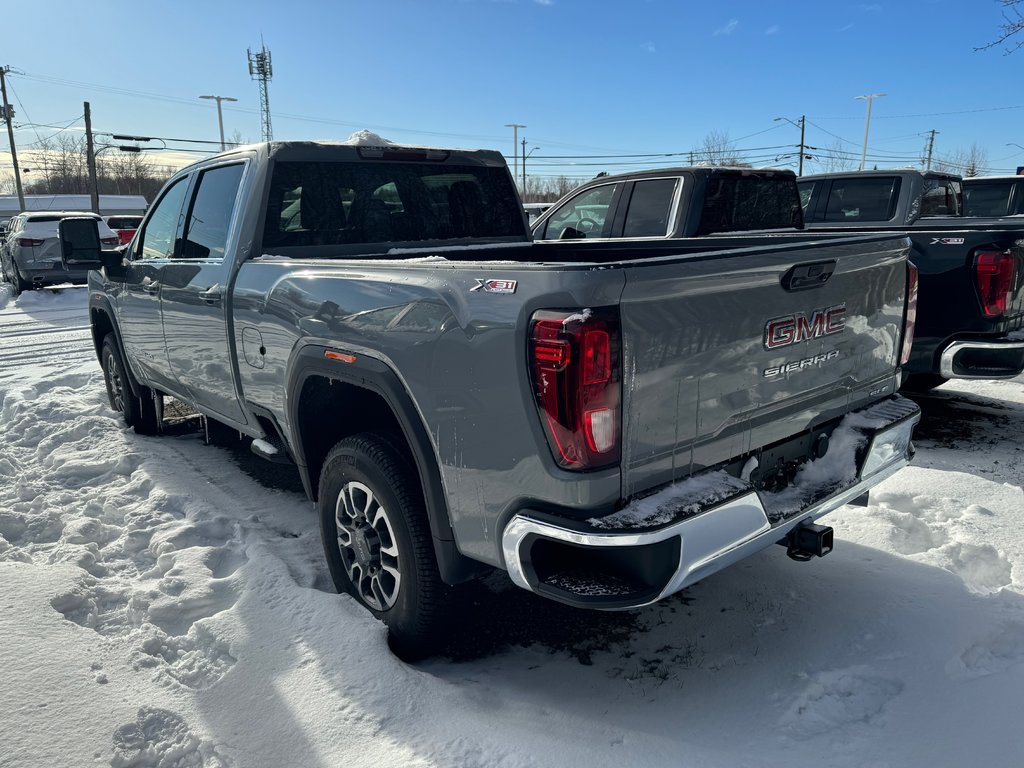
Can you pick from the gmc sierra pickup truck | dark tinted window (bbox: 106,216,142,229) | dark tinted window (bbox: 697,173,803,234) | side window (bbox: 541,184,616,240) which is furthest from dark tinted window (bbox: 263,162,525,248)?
dark tinted window (bbox: 106,216,142,229)

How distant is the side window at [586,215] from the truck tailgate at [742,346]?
4232 millimetres

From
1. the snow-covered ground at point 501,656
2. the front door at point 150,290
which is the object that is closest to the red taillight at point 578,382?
the snow-covered ground at point 501,656

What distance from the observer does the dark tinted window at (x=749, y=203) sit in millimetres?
6543

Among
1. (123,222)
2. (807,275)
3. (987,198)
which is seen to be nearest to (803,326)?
(807,275)

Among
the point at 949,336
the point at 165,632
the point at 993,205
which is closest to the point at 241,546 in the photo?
the point at 165,632

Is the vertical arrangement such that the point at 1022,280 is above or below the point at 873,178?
below

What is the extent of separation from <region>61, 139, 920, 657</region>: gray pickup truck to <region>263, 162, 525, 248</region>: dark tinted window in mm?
16

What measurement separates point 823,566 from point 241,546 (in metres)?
2.88

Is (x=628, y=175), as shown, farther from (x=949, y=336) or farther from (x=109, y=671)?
(x=109, y=671)

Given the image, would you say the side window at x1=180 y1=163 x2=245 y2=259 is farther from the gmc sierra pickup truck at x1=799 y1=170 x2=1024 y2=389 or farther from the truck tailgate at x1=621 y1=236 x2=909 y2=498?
the gmc sierra pickup truck at x1=799 y1=170 x2=1024 y2=389

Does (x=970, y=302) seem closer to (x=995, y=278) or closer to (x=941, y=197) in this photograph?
(x=995, y=278)

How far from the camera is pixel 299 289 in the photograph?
→ 3.15 metres

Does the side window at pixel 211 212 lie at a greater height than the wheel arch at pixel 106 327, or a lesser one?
greater

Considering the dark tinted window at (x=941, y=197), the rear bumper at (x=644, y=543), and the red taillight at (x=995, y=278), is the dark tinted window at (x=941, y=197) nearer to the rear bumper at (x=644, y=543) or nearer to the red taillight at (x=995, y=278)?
the red taillight at (x=995, y=278)
